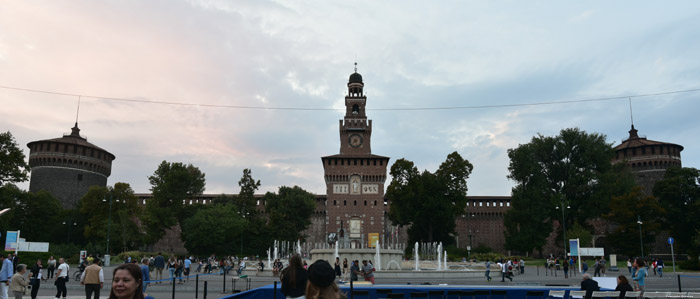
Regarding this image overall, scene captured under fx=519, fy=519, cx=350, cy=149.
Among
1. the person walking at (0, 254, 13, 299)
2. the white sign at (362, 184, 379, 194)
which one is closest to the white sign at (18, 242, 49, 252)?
the person walking at (0, 254, 13, 299)

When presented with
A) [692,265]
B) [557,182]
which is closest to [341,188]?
[557,182]

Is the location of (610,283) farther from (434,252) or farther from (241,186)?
(241,186)

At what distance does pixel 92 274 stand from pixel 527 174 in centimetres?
4866

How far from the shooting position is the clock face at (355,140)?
7138 centimetres

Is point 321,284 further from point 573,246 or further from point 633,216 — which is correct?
point 633,216

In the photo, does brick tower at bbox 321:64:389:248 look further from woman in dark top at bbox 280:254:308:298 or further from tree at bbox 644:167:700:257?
woman in dark top at bbox 280:254:308:298

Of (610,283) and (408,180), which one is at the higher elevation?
(408,180)

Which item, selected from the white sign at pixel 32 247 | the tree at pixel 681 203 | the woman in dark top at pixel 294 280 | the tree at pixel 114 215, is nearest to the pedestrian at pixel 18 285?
the woman in dark top at pixel 294 280

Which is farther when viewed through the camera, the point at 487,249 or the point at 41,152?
the point at 41,152

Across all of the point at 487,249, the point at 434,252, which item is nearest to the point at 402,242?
the point at 487,249

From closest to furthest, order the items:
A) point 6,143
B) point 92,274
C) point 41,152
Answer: point 92,274 → point 6,143 → point 41,152

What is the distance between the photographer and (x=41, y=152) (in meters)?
67.6

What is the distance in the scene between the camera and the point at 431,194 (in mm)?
56375

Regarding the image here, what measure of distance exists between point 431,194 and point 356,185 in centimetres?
1437
